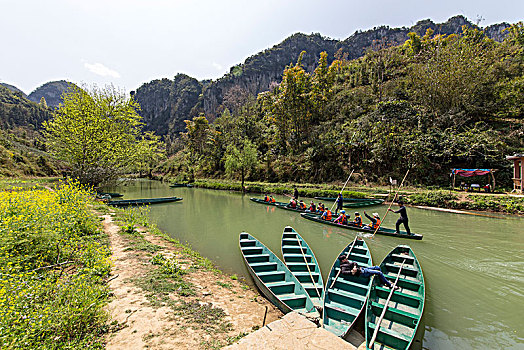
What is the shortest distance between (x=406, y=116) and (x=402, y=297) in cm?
2752

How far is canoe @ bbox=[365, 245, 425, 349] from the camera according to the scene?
12.7 ft

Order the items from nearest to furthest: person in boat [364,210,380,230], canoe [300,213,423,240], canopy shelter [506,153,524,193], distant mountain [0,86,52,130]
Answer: canoe [300,213,423,240], person in boat [364,210,380,230], canopy shelter [506,153,524,193], distant mountain [0,86,52,130]

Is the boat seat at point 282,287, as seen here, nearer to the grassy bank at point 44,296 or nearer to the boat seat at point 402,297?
the boat seat at point 402,297

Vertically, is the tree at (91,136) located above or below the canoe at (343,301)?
above

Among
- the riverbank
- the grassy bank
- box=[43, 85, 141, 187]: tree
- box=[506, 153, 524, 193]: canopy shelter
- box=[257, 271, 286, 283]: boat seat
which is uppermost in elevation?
box=[43, 85, 141, 187]: tree

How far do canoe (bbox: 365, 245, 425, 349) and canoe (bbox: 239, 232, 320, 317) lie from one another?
46.3 inches

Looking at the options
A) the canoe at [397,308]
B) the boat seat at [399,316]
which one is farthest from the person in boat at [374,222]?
the boat seat at [399,316]

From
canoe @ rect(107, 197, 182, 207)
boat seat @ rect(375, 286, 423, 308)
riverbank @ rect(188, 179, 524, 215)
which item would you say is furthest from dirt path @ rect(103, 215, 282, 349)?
riverbank @ rect(188, 179, 524, 215)

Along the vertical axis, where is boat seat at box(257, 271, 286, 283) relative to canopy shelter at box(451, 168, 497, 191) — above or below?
below

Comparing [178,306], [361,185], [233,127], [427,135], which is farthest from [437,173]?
[233,127]

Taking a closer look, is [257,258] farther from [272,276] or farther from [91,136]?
[91,136]

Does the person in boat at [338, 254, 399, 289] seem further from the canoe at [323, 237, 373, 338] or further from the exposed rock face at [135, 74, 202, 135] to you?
the exposed rock face at [135, 74, 202, 135]

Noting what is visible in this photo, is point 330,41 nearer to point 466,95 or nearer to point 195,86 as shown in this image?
point 195,86

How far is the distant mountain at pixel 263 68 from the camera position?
87312 mm
